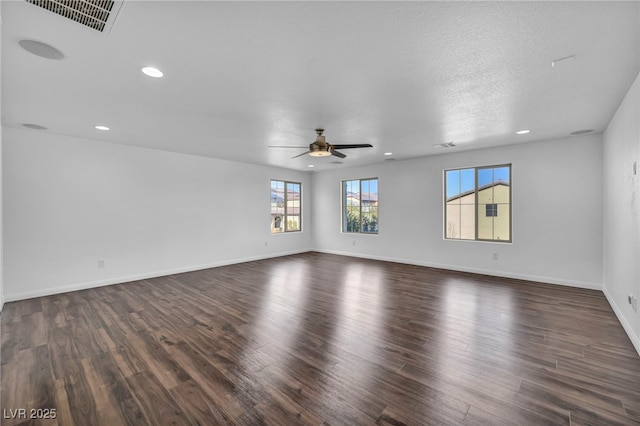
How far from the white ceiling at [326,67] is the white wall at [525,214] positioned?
2.97 ft

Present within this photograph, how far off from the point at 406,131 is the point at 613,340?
338 centimetres

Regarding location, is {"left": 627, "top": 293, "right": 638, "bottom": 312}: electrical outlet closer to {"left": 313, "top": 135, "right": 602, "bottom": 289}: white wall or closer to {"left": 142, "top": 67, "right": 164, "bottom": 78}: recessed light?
{"left": 313, "top": 135, "right": 602, "bottom": 289}: white wall

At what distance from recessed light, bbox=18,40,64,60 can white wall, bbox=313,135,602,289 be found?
617cm

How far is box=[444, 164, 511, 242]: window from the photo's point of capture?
5.38 meters

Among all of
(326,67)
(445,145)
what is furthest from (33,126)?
A: (445,145)

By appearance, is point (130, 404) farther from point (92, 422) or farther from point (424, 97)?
point (424, 97)

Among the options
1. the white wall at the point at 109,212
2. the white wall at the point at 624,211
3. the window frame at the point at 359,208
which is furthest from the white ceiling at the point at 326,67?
the window frame at the point at 359,208

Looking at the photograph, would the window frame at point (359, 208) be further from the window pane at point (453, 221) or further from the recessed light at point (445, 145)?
the recessed light at point (445, 145)

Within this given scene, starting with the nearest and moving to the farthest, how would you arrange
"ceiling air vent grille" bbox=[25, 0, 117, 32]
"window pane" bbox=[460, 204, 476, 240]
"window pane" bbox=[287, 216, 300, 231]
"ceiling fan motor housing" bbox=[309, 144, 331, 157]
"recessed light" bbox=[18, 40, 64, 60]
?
"ceiling air vent grille" bbox=[25, 0, 117, 32], "recessed light" bbox=[18, 40, 64, 60], "ceiling fan motor housing" bbox=[309, 144, 331, 157], "window pane" bbox=[460, 204, 476, 240], "window pane" bbox=[287, 216, 300, 231]

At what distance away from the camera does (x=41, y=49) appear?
2.04 m

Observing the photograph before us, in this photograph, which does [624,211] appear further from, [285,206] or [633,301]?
Result: [285,206]

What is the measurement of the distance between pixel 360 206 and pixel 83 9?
6.77 metres

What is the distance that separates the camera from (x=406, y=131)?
13.9 ft

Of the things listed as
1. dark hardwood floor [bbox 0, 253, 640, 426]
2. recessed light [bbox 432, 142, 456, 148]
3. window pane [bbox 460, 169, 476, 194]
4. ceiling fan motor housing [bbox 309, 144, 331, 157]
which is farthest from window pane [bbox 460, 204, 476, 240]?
ceiling fan motor housing [bbox 309, 144, 331, 157]
